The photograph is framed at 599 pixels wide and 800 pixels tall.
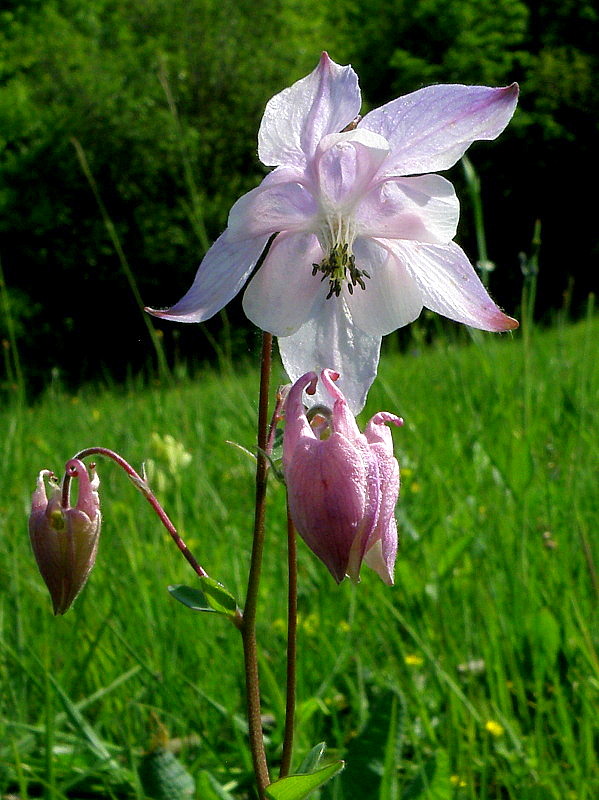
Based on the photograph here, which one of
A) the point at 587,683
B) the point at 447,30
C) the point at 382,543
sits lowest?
the point at 587,683

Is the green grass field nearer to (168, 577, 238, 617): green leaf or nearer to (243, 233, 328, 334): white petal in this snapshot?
(243, 233, 328, 334): white petal

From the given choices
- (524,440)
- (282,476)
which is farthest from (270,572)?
(282,476)

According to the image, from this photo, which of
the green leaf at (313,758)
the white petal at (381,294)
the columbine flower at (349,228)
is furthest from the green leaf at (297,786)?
the white petal at (381,294)

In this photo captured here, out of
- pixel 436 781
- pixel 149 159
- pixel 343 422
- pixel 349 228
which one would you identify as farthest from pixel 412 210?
pixel 149 159

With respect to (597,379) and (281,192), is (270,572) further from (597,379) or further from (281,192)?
(597,379)

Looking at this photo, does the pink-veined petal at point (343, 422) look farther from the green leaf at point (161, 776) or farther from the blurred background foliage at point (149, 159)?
the blurred background foliage at point (149, 159)

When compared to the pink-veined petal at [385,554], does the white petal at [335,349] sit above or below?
above
